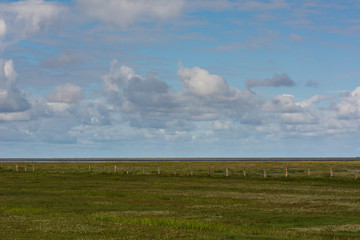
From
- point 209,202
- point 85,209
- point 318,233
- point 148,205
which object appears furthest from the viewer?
point 209,202

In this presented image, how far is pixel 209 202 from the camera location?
125ft

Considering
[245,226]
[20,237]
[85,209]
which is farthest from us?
[85,209]

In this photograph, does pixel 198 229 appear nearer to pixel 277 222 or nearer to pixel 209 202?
pixel 277 222

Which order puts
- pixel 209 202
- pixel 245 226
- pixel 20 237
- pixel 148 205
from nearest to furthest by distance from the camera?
pixel 20 237
pixel 245 226
pixel 148 205
pixel 209 202

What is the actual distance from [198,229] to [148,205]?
11053mm

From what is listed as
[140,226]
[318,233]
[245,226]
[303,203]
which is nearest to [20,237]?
[140,226]

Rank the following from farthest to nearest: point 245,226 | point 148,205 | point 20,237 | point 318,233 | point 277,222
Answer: point 148,205
point 277,222
point 245,226
point 318,233
point 20,237

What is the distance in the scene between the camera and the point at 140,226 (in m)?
24.8

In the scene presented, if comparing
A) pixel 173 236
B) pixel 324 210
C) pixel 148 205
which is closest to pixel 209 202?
pixel 148 205

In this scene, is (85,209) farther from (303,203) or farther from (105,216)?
(303,203)

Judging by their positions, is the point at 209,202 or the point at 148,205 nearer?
the point at 148,205

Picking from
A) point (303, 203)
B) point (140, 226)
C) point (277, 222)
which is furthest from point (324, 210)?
Answer: point (140, 226)

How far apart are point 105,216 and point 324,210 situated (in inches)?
566

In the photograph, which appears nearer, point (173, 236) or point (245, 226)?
point (173, 236)
